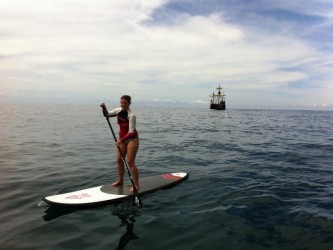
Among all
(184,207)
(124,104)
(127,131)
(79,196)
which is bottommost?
(184,207)

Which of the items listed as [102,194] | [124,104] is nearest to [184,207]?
[102,194]

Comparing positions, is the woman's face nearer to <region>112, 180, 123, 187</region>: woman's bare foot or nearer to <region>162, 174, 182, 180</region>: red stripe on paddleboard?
<region>112, 180, 123, 187</region>: woman's bare foot

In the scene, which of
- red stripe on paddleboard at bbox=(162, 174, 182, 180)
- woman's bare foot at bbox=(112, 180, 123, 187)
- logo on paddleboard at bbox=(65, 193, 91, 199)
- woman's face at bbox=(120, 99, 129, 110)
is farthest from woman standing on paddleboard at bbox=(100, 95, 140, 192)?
red stripe on paddleboard at bbox=(162, 174, 182, 180)

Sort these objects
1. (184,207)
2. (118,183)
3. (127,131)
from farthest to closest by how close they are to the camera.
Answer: (118,183) → (127,131) → (184,207)

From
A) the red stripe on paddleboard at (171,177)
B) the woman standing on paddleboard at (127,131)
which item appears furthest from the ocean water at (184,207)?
the woman standing on paddleboard at (127,131)

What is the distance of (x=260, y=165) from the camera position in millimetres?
14016

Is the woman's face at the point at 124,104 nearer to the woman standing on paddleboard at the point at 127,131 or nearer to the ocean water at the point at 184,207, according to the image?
the woman standing on paddleboard at the point at 127,131

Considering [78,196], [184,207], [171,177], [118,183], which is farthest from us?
[171,177]

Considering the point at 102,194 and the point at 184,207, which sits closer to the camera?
the point at 184,207

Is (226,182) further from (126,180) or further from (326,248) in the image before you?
(326,248)

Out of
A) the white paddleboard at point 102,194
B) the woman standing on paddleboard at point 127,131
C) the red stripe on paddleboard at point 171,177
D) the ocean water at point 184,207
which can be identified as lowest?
the ocean water at point 184,207

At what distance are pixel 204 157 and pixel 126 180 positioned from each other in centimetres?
647

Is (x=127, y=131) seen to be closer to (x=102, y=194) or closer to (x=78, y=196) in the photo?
(x=102, y=194)

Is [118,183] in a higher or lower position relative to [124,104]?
lower
